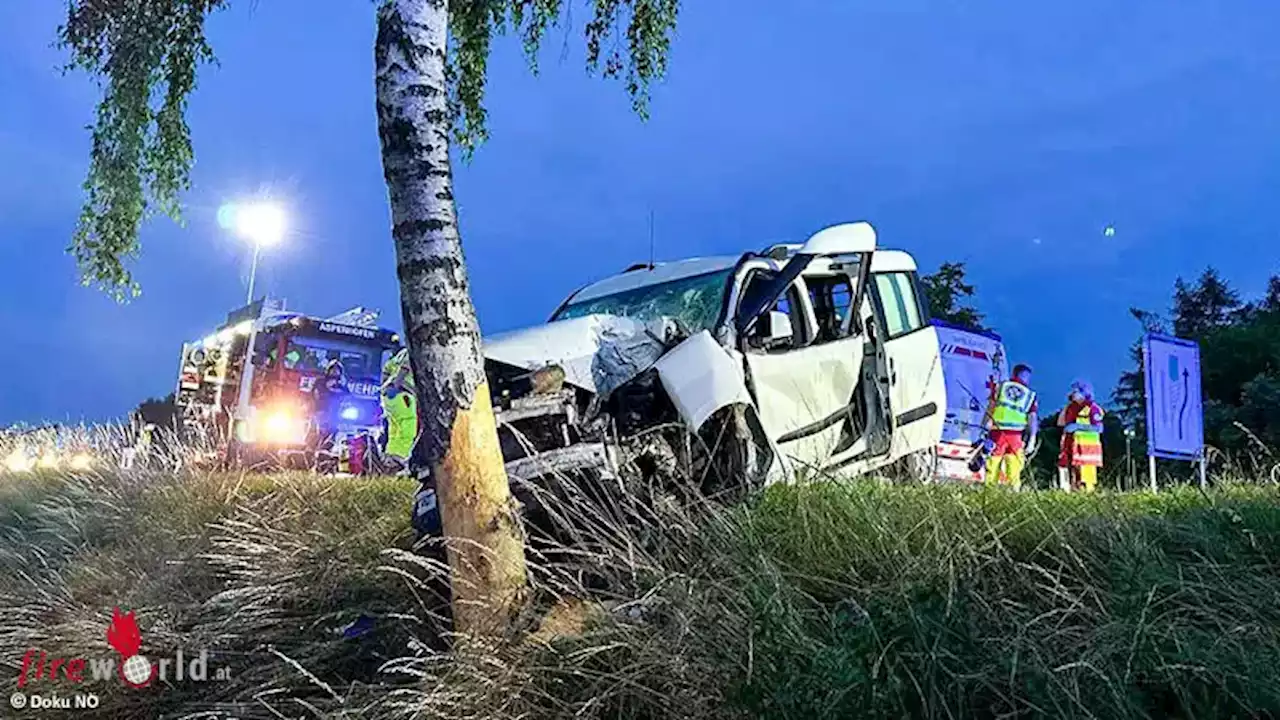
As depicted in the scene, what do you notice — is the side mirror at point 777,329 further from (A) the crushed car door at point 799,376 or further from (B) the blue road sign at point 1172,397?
(B) the blue road sign at point 1172,397

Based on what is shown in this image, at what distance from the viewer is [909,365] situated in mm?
7656

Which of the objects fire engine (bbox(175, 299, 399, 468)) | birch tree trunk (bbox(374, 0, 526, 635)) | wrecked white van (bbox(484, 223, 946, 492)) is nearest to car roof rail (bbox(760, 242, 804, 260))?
wrecked white van (bbox(484, 223, 946, 492))

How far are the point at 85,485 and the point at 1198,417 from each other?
448 inches

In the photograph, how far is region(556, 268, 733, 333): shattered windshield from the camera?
20.6ft

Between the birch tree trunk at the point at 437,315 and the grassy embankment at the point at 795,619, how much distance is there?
217 millimetres

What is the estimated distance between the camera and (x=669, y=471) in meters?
5.13

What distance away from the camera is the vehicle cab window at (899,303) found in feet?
25.3

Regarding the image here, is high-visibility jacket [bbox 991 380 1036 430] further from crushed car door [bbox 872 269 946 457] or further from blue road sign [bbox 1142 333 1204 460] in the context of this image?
crushed car door [bbox 872 269 946 457]

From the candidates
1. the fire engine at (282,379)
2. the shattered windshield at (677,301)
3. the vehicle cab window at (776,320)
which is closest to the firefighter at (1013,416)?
the vehicle cab window at (776,320)

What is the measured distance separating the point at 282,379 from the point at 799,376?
396 inches

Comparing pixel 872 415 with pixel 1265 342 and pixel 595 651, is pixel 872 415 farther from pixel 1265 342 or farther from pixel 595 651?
pixel 1265 342

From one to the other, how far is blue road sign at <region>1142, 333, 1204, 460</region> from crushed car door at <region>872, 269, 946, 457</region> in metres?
2.98

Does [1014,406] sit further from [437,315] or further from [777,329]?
[437,315]

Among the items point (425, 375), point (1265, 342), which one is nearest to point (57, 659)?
point (425, 375)
